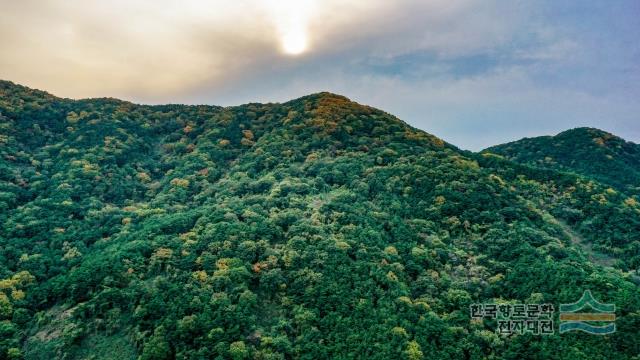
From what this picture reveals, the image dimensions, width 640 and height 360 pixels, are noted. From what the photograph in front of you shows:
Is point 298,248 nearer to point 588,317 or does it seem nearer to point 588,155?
point 588,317

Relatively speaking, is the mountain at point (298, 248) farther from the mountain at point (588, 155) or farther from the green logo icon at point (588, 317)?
the mountain at point (588, 155)

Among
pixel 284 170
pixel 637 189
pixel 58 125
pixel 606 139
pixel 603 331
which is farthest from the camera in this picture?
pixel 606 139

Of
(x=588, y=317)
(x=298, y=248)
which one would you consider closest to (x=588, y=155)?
(x=588, y=317)

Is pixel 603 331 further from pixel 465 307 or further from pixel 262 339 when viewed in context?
pixel 262 339

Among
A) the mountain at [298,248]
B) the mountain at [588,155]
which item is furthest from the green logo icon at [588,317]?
the mountain at [588,155]

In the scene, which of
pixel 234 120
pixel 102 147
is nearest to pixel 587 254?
pixel 234 120

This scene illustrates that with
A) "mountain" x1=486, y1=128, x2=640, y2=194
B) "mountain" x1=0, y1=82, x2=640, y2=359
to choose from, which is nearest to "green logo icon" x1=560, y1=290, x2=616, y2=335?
"mountain" x1=0, y1=82, x2=640, y2=359
